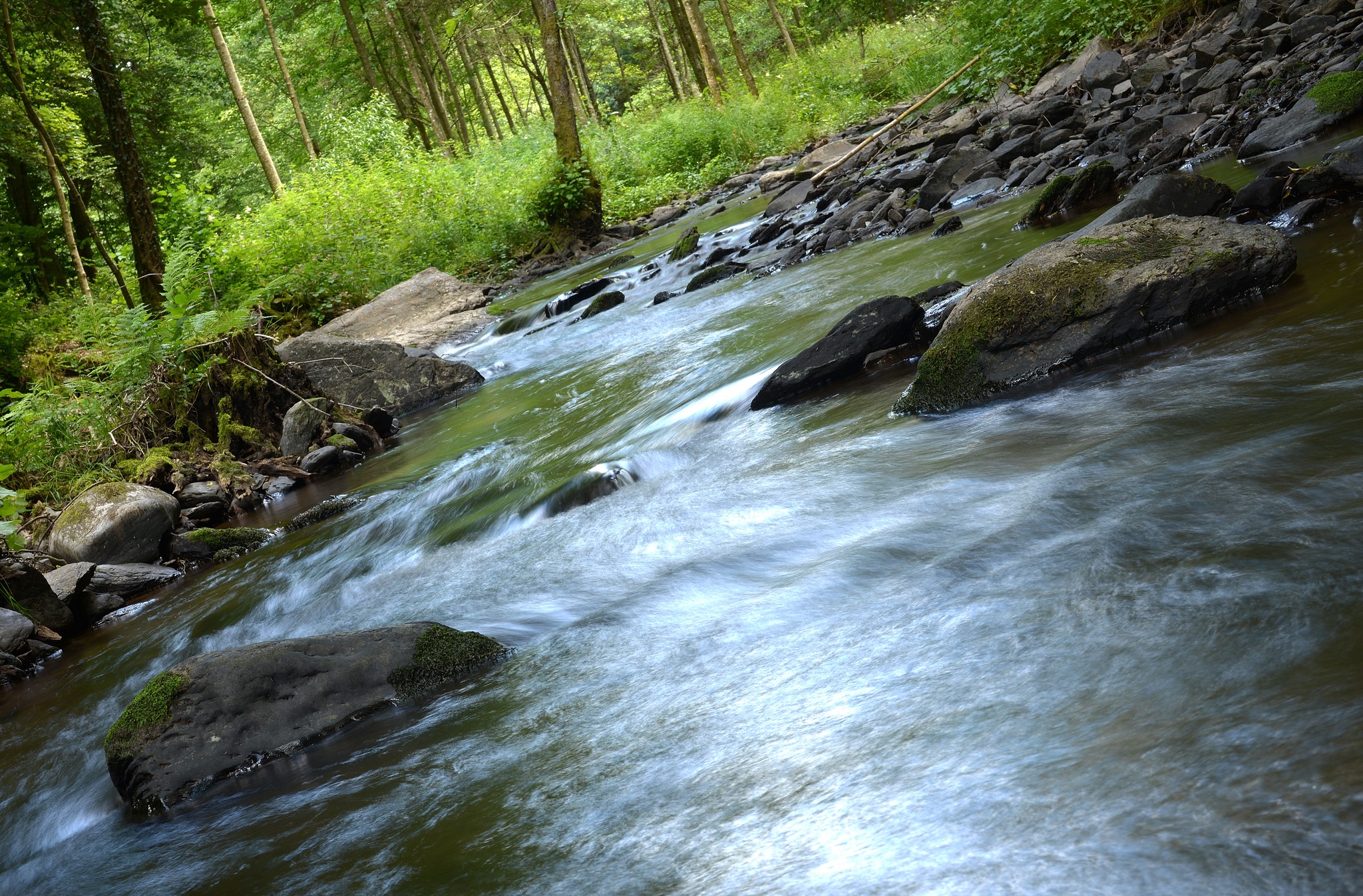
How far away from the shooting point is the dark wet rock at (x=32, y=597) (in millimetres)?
7398

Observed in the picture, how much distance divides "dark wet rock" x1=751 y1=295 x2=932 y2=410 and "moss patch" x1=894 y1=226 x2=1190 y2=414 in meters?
1.15

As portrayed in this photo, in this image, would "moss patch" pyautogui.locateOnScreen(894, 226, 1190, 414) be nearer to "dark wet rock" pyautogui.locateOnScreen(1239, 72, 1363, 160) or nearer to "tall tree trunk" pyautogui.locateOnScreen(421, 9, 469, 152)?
"dark wet rock" pyautogui.locateOnScreen(1239, 72, 1363, 160)

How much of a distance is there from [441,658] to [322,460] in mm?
6793

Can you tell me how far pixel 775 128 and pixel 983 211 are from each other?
18027 mm

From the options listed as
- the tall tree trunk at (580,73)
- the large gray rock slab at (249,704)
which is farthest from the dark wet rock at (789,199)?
the tall tree trunk at (580,73)

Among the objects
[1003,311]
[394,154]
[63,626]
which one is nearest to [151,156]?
[394,154]

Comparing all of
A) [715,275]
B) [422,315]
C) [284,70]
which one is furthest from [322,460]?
[284,70]

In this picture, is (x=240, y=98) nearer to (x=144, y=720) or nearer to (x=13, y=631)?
(x=13, y=631)

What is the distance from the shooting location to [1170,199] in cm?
652

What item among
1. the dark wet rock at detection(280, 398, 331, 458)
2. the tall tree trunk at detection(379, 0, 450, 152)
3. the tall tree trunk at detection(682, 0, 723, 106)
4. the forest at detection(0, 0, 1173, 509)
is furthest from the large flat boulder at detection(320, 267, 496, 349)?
the tall tree trunk at detection(682, 0, 723, 106)

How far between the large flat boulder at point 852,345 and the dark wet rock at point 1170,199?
131cm

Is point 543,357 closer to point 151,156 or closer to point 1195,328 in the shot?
point 1195,328

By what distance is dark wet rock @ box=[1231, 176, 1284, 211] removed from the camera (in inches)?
256

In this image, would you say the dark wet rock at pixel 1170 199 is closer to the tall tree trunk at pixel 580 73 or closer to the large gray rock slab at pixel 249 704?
the large gray rock slab at pixel 249 704
